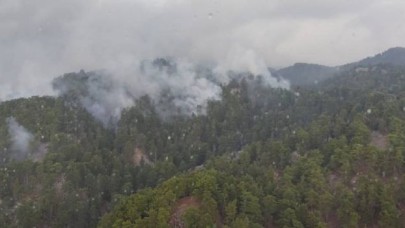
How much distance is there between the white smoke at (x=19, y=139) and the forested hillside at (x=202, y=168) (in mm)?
393

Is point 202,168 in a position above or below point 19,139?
below

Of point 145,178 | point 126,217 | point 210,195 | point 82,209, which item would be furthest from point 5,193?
point 210,195

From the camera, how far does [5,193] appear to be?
13888 centimetres

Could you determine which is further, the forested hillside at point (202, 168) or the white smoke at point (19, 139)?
the white smoke at point (19, 139)

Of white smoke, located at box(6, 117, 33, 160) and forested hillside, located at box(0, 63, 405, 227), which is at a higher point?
white smoke, located at box(6, 117, 33, 160)

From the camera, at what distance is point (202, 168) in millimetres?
139250

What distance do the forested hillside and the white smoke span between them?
0.39 metres

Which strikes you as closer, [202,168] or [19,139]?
[202,168]

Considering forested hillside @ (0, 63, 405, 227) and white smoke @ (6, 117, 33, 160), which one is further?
white smoke @ (6, 117, 33, 160)

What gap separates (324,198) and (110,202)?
189 feet

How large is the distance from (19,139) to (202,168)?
214ft

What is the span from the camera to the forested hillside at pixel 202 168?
315 feet

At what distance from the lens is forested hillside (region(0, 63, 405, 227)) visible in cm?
9600

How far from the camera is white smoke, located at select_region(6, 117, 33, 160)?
542ft
